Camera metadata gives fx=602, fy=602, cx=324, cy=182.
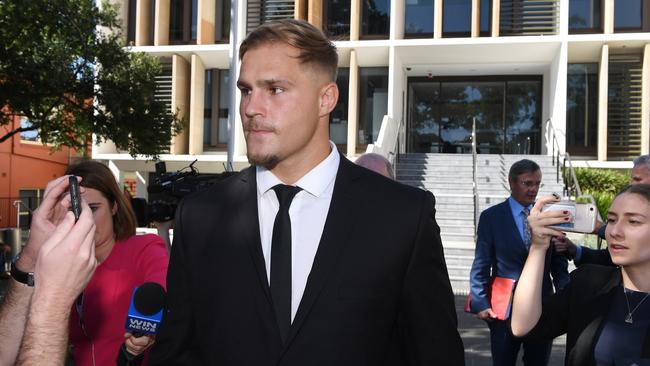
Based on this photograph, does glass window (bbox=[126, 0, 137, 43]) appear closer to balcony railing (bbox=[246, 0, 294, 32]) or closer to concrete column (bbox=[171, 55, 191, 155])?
concrete column (bbox=[171, 55, 191, 155])

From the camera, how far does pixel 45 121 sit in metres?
12.5

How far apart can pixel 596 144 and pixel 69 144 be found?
52.6 feet

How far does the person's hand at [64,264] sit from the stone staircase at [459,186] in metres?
10.5

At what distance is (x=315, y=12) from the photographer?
20594mm

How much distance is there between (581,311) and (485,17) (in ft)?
62.9

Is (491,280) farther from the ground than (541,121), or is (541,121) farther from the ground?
(541,121)

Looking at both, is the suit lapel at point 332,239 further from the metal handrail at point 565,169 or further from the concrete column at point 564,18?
the concrete column at point 564,18

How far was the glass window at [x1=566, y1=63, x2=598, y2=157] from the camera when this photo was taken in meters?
20.0

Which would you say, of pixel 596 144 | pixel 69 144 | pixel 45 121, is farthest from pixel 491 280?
pixel 596 144

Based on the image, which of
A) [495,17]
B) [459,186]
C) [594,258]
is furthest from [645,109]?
[594,258]

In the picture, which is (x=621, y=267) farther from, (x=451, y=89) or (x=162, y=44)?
(x=162, y=44)

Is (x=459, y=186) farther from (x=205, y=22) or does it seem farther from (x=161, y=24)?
(x=161, y=24)

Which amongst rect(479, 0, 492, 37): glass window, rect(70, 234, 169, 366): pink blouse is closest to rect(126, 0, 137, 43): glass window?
rect(479, 0, 492, 37): glass window

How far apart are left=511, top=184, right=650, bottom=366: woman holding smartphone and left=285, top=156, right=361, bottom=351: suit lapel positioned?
3.48 ft
